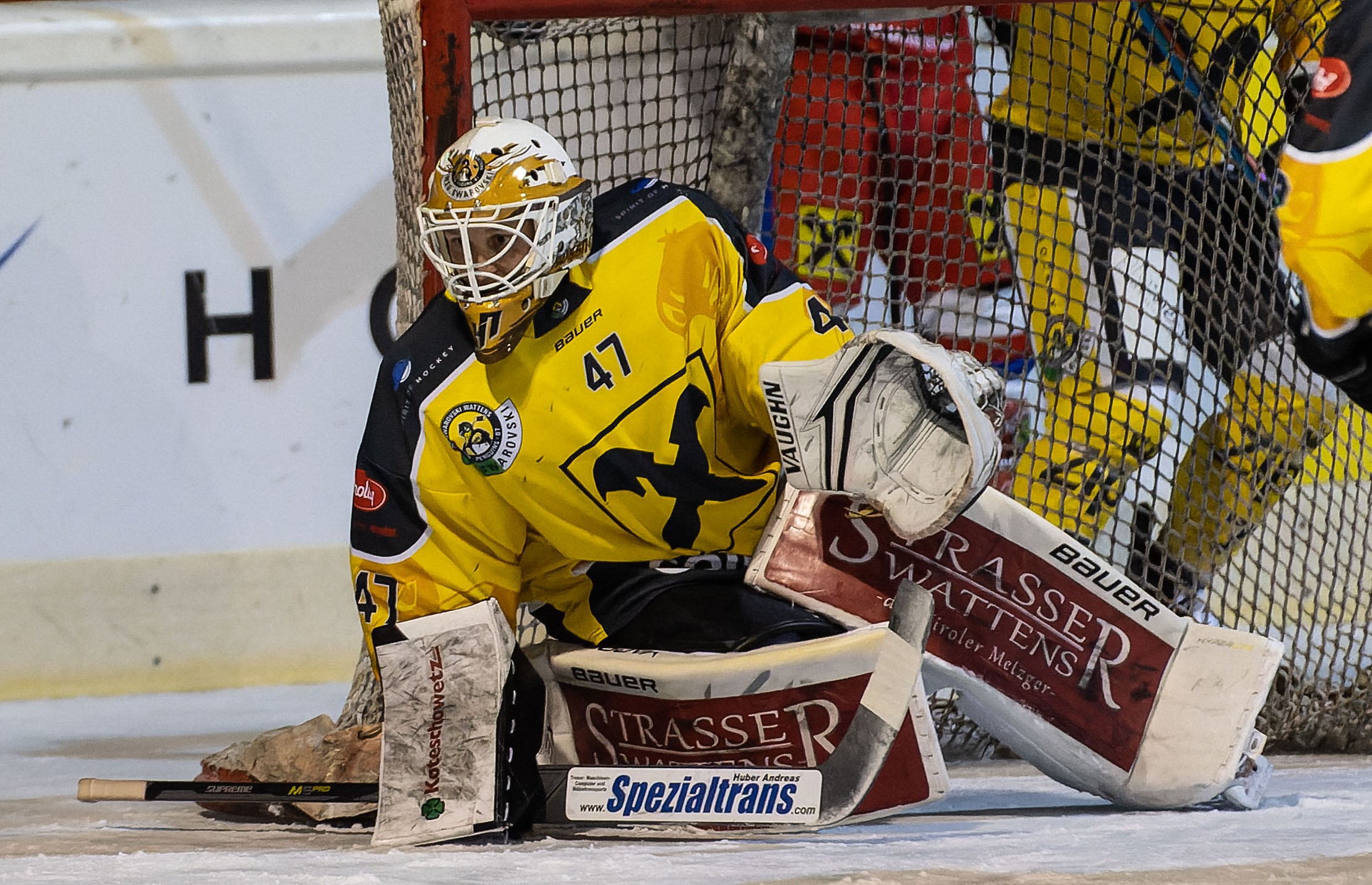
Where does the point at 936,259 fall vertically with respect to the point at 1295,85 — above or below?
below

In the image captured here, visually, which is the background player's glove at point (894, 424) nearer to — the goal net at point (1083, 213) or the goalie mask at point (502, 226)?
the goalie mask at point (502, 226)

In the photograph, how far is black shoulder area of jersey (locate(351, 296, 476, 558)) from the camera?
6.18 ft

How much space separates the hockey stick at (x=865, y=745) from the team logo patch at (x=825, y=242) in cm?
97

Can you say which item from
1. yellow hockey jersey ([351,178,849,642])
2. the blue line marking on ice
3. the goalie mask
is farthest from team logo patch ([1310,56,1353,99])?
the blue line marking on ice

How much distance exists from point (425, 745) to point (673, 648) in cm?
39

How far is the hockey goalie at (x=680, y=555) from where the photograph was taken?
177cm

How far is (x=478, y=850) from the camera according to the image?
1.67 m

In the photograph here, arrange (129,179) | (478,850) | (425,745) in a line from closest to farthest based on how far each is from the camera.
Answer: (478,850) < (425,745) < (129,179)

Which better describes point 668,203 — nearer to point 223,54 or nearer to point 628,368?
point 628,368

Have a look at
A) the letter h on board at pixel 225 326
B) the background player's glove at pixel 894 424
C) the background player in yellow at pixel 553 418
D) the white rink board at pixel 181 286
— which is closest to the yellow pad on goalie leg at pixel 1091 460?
the background player in yellow at pixel 553 418

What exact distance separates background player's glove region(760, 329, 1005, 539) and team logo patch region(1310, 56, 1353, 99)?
1.46 ft

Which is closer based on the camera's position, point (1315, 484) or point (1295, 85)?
point (1295, 85)

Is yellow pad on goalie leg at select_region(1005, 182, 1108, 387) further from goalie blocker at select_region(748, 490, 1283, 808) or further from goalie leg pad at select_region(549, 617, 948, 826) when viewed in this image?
goalie leg pad at select_region(549, 617, 948, 826)

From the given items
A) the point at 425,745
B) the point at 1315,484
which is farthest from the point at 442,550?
the point at 1315,484
